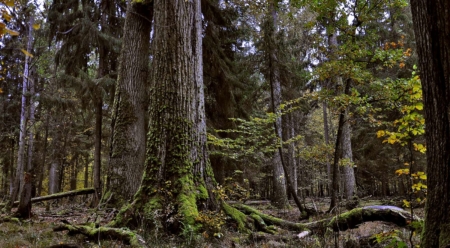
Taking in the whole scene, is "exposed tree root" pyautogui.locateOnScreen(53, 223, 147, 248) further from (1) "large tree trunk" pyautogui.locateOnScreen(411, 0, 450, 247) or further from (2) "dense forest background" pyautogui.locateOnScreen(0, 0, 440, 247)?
(1) "large tree trunk" pyautogui.locateOnScreen(411, 0, 450, 247)

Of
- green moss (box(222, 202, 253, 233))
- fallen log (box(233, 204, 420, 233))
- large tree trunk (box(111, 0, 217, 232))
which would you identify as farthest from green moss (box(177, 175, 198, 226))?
fallen log (box(233, 204, 420, 233))

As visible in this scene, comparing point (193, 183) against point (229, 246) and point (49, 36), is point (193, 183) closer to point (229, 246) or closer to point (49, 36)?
point (229, 246)

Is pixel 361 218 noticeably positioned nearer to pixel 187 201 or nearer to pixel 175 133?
pixel 187 201

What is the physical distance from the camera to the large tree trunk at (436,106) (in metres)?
2.18

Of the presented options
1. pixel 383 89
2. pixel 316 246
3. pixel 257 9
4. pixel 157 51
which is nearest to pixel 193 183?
pixel 316 246

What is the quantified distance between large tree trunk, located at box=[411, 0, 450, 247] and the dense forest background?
0.88 meters

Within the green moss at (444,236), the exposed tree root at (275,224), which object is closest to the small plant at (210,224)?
the exposed tree root at (275,224)

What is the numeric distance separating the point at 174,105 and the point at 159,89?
1.45 ft

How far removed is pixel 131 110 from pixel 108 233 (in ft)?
12.6

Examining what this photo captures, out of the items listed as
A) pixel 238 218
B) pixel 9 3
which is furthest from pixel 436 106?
pixel 238 218

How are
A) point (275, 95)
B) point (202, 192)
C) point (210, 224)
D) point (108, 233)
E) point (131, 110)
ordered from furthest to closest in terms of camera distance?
1. point (275, 95)
2. point (131, 110)
3. point (202, 192)
4. point (210, 224)
5. point (108, 233)

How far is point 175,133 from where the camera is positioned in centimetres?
545

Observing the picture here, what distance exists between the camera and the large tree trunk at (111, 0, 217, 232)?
4934 mm

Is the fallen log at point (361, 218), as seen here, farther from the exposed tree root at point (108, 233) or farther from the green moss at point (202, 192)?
the exposed tree root at point (108, 233)
